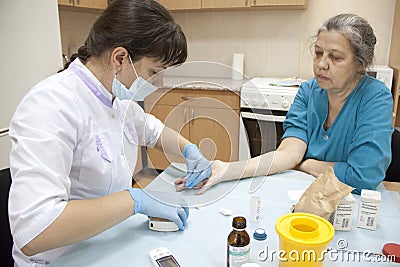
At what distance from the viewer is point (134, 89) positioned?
1.01 metres

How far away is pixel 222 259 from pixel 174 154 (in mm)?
618

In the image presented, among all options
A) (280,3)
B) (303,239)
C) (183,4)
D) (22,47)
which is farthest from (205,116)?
(183,4)

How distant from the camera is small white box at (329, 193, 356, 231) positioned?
2.94ft

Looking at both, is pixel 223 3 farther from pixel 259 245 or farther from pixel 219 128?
pixel 259 245

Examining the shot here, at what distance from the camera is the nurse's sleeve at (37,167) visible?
2.40 feet

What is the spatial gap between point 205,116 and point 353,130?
0.60 meters

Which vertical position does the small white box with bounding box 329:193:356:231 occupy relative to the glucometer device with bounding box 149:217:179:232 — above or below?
above

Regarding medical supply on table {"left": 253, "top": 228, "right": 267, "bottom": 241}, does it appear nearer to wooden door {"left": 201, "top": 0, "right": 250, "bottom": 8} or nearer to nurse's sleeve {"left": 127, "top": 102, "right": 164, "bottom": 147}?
nurse's sleeve {"left": 127, "top": 102, "right": 164, "bottom": 147}

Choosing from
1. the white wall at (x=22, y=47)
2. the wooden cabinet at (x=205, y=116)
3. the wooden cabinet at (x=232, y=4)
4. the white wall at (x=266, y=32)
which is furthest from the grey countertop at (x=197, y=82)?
the white wall at (x=266, y=32)

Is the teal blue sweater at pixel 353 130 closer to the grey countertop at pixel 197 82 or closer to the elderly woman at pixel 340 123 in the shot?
the elderly woman at pixel 340 123

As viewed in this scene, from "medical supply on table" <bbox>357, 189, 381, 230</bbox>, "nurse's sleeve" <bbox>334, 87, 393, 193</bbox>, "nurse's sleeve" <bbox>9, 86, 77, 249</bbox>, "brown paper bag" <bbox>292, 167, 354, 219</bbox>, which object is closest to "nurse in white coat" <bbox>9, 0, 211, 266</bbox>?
"nurse's sleeve" <bbox>9, 86, 77, 249</bbox>

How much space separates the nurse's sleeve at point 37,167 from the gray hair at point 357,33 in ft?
3.30

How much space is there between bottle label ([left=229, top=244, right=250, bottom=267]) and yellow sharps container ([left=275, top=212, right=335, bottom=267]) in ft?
0.26

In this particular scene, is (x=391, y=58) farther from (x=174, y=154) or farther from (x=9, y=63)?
(x=9, y=63)
